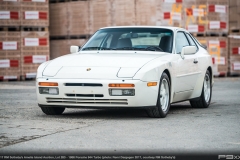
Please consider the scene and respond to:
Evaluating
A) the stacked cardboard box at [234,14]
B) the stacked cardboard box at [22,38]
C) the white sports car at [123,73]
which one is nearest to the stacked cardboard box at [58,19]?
the stacked cardboard box at [22,38]

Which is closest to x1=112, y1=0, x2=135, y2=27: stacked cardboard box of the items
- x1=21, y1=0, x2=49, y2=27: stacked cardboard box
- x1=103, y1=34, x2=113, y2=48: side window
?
x1=21, y1=0, x2=49, y2=27: stacked cardboard box

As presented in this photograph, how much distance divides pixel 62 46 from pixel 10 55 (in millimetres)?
2092

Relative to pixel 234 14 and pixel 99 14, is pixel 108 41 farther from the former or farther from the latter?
pixel 234 14

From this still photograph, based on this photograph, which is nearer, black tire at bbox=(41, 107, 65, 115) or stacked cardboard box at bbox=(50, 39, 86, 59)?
black tire at bbox=(41, 107, 65, 115)

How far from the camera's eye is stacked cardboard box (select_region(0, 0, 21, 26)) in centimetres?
1967

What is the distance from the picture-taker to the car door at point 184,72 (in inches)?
406

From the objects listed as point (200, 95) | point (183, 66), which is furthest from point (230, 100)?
point (183, 66)

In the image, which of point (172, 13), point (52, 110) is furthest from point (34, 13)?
point (52, 110)

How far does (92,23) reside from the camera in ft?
66.8

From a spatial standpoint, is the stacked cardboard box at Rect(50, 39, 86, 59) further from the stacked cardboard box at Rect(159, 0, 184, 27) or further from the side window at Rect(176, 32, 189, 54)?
the side window at Rect(176, 32, 189, 54)

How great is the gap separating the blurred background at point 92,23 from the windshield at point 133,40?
858cm

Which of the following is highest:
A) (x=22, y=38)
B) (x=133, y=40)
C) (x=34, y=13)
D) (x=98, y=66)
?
(x=34, y=13)

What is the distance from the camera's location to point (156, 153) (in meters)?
6.18

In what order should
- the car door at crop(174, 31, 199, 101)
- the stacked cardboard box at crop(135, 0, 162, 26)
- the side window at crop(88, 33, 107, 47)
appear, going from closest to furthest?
the car door at crop(174, 31, 199, 101)
the side window at crop(88, 33, 107, 47)
the stacked cardboard box at crop(135, 0, 162, 26)
